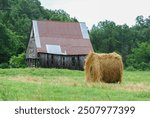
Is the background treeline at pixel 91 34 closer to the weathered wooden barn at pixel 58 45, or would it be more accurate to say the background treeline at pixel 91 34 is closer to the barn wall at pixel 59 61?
the weathered wooden barn at pixel 58 45

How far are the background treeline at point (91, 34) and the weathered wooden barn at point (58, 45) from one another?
7377 millimetres

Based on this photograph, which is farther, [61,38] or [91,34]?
[91,34]

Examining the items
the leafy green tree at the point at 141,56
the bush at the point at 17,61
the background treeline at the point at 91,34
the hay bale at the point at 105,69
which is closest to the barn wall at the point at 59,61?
the bush at the point at 17,61

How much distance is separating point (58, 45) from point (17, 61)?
828 centimetres

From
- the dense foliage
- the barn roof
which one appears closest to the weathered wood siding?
the barn roof

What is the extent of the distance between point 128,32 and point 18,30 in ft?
69.9

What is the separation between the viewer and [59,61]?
56.3 m

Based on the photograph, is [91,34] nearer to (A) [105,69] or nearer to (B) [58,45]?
(B) [58,45]

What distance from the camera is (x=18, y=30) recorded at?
87000 mm

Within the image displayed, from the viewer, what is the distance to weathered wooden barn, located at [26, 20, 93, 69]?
5606 cm

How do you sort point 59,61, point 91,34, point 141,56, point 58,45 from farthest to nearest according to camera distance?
point 91,34 < point 141,56 < point 58,45 < point 59,61

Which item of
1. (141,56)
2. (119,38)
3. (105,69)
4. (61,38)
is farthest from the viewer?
(119,38)

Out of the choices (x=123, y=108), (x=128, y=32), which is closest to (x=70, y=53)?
(x=128, y=32)

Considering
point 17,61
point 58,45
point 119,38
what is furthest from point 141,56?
point 58,45
